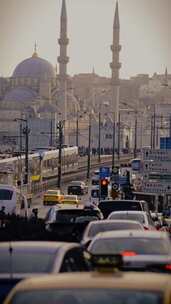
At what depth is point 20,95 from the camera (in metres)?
168

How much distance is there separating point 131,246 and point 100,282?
195 inches

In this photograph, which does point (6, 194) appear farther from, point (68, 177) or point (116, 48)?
point (116, 48)

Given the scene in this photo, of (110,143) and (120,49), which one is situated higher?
(120,49)

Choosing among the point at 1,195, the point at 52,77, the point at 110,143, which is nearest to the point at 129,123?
the point at 52,77

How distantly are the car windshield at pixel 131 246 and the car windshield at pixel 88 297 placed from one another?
4.70 meters

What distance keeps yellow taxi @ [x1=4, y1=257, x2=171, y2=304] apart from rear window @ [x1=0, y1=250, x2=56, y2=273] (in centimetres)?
228

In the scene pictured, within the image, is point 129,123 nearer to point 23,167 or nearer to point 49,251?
point 23,167

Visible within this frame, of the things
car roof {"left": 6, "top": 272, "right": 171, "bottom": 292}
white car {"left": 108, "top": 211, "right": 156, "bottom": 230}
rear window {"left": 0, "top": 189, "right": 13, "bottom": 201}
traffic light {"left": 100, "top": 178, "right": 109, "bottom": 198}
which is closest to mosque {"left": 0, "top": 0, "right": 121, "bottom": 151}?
traffic light {"left": 100, "top": 178, "right": 109, "bottom": 198}

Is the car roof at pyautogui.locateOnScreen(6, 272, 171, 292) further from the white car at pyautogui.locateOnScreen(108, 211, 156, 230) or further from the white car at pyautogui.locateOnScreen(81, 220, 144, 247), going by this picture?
the white car at pyautogui.locateOnScreen(108, 211, 156, 230)

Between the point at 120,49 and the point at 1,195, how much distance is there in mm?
118292

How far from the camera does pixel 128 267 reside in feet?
36.2

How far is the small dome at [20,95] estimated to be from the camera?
166275mm

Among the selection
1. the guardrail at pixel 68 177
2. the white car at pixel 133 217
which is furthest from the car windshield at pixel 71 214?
the guardrail at pixel 68 177

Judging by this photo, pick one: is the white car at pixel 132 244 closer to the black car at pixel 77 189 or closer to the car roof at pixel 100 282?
the car roof at pixel 100 282
